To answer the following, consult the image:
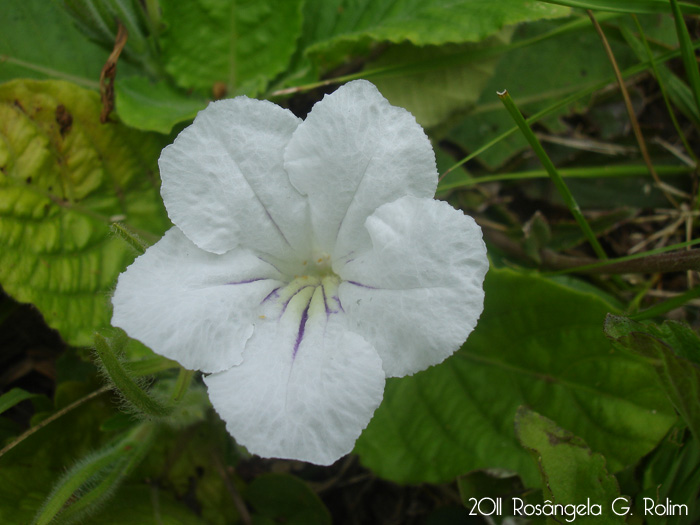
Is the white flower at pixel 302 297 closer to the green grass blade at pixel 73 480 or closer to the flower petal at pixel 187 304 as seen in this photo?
the flower petal at pixel 187 304

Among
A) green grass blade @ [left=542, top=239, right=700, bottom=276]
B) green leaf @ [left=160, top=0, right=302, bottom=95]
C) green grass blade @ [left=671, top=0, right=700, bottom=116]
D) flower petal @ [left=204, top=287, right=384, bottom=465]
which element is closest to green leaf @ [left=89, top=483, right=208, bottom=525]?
flower petal @ [left=204, top=287, right=384, bottom=465]

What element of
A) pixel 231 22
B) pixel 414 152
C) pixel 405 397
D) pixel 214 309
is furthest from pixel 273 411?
pixel 231 22

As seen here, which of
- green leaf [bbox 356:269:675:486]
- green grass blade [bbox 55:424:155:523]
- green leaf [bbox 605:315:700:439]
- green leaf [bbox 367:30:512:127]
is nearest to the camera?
green leaf [bbox 605:315:700:439]

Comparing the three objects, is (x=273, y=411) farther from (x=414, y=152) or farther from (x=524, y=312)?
(x=524, y=312)

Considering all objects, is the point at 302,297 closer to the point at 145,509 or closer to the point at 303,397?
the point at 303,397

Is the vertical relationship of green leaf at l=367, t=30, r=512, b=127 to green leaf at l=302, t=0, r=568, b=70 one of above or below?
below

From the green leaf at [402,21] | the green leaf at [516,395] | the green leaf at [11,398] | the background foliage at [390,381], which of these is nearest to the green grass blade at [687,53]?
the background foliage at [390,381]

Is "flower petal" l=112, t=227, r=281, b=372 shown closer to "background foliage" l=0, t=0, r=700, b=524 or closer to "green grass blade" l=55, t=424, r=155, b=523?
"background foliage" l=0, t=0, r=700, b=524
